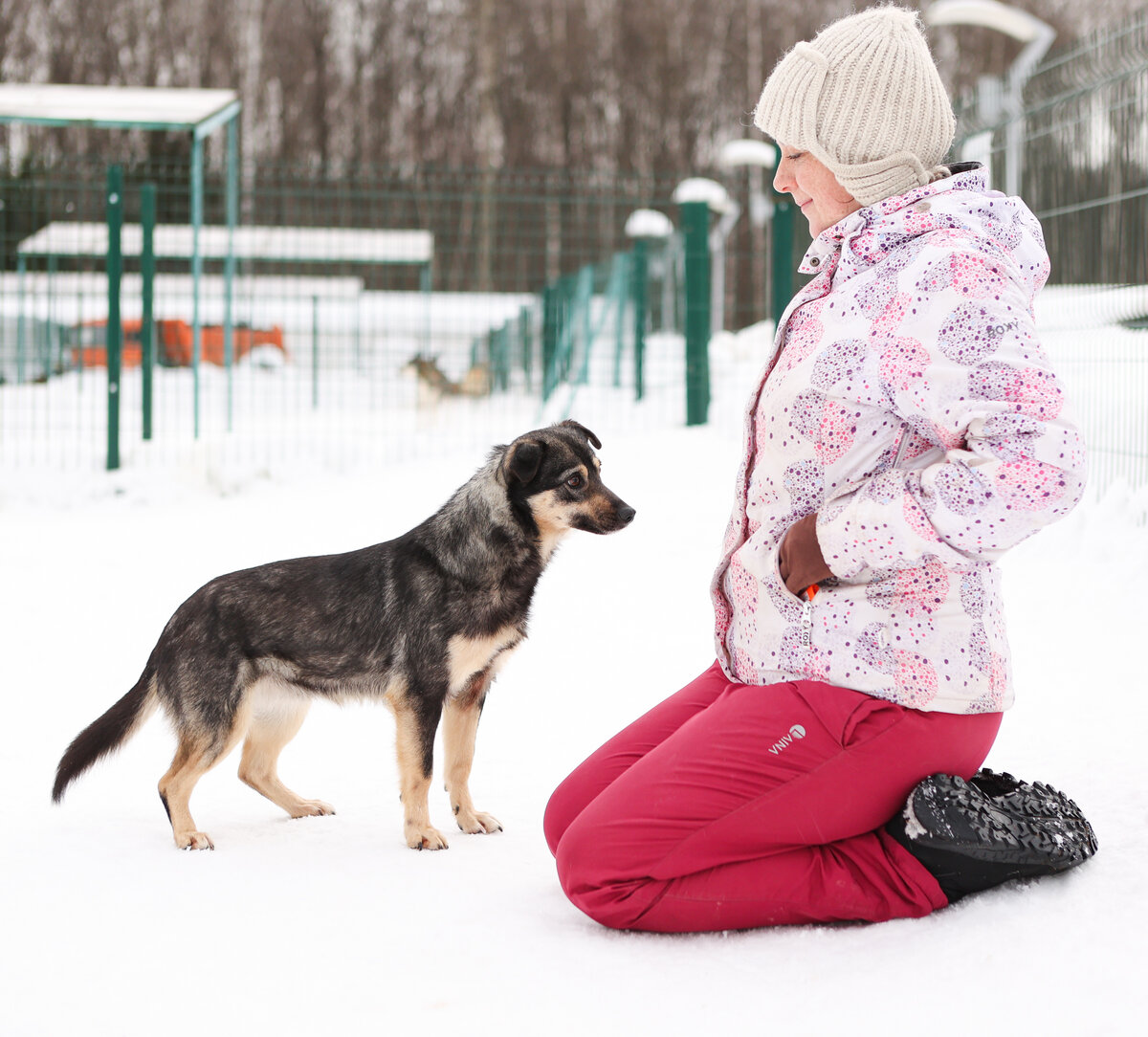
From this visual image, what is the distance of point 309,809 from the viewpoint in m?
3.38

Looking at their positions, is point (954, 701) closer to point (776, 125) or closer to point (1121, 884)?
point (1121, 884)

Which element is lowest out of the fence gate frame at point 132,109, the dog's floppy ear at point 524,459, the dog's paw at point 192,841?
the dog's paw at point 192,841

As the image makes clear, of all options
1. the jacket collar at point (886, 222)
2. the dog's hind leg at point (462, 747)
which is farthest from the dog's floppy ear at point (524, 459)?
the jacket collar at point (886, 222)

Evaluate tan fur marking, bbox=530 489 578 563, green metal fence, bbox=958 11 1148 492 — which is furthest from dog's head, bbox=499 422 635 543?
green metal fence, bbox=958 11 1148 492

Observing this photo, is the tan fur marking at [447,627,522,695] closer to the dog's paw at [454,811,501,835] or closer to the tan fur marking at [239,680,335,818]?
the dog's paw at [454,811,501,835]

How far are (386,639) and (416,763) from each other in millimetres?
369

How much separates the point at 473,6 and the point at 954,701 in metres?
30.7

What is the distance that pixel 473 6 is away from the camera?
2959cm

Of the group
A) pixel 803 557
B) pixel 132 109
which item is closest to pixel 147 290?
pixel 132 109

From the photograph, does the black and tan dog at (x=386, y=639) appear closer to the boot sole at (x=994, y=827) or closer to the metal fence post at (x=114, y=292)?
the boot sole at (x=994, y=827)

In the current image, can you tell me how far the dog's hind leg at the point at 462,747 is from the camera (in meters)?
3.26

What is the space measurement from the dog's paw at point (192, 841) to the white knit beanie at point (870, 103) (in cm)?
231

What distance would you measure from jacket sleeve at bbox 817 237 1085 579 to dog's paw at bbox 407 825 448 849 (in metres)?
1.45

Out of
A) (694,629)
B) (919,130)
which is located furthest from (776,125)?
(694,629)
